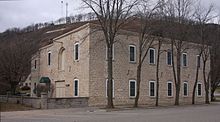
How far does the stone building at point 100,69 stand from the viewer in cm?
4275

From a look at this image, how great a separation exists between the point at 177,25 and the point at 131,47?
5913 mm

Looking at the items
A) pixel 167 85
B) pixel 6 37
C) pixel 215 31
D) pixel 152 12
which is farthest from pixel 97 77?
pixel 6 37

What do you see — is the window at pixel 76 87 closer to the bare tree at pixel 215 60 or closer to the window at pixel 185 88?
the window at pixel 185 88

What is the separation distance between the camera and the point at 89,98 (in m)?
41.5

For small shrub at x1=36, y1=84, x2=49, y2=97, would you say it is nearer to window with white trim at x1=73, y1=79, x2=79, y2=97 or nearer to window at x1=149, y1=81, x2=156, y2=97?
window with white trim at x1=73, y1=79, x2=79, y2=97

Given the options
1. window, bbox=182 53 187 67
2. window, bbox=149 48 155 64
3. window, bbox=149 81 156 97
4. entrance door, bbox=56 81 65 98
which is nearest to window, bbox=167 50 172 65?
window, bbox=182 53 187 67

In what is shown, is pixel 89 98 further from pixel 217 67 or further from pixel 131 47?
pixel 217 67

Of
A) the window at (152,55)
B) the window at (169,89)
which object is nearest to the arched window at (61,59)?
the window at (152,55)

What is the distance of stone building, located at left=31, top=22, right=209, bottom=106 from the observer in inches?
1683

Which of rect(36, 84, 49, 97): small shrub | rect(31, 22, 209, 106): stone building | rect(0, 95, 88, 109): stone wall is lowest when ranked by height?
rect(0, 95, 88, 109): stone wall

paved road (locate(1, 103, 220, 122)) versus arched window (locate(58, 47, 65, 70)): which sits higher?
arched window (locate(58, 47, 65, 70))

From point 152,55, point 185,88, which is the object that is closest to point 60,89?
point 152,55

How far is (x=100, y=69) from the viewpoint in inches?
1700

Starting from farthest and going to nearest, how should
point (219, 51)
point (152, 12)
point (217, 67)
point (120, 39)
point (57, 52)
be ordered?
point (217, 67) < point (219, 51) < point (57, 52) < point (120, 39) < point (152, 12)
